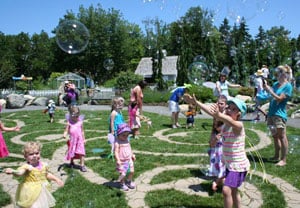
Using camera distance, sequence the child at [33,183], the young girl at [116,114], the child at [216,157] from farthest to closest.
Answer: the young girl at [116,114]
the child at [216,157]
the child at [33,183]

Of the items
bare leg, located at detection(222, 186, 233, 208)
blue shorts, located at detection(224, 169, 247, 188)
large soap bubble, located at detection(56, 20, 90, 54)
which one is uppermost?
large soap bubble, located at detection(56, 20, 90, 54)

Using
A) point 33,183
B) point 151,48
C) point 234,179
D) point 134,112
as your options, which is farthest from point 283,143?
point 151,48

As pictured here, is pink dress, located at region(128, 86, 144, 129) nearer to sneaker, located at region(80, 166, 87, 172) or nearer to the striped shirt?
sneaker, located at region(80, 166, 87, 172)

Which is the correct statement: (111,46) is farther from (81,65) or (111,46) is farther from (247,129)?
(247,129)

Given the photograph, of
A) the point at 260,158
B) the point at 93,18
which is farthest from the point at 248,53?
the point at 260,158

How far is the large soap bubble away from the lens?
11152 millimetres

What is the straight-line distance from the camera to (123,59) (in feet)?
222

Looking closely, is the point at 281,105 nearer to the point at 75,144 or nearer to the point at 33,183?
the point at 75,144

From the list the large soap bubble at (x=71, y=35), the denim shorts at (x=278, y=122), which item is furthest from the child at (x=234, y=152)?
the large soap bubble at (x=71, y=35)

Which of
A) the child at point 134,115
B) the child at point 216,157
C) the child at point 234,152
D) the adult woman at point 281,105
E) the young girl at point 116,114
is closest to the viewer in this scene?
the child at point 234,152

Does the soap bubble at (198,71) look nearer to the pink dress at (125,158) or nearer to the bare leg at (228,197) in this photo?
the pink dress at (125,158)

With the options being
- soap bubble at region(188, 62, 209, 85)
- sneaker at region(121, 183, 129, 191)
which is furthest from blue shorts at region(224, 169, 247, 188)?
soap bubble at region(188, 62, 209, 85)

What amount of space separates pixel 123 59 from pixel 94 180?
62.1m

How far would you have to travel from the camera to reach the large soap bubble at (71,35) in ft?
36.6
